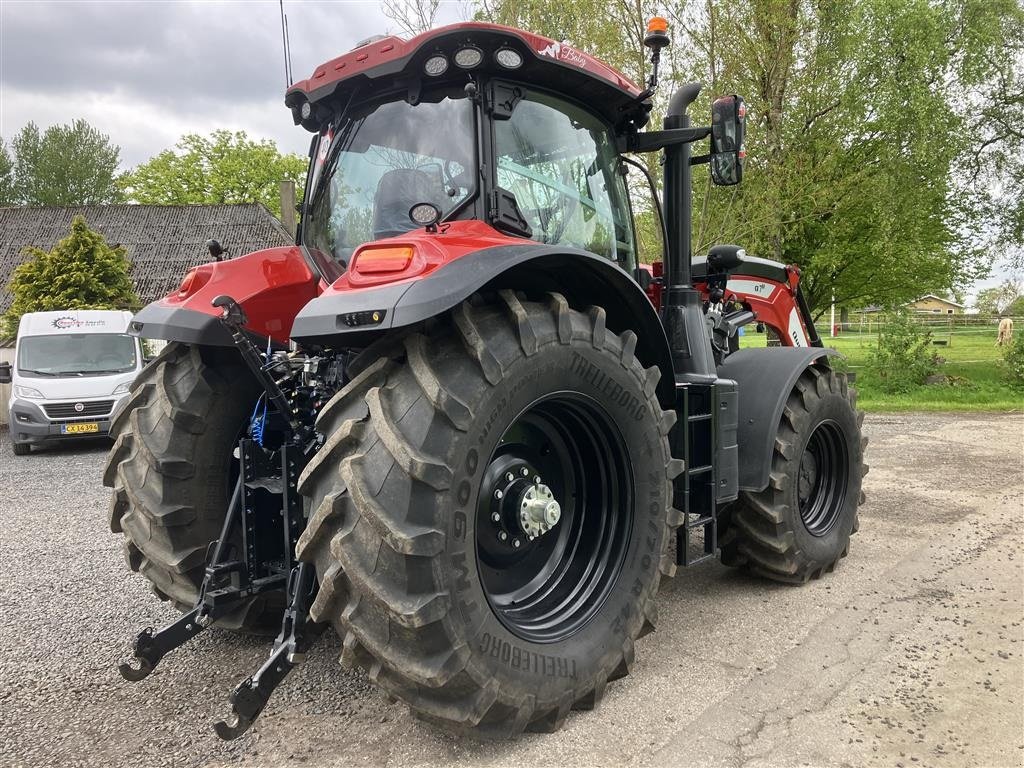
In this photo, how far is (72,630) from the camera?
371cm

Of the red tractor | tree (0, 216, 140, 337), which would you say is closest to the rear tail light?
the red tractor

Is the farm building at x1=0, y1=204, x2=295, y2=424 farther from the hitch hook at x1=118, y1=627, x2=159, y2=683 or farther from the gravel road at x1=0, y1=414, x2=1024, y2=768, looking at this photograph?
the hitch hook at x1=118, y1=627, x2=159, y2=683

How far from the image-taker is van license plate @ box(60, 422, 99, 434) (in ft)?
34.4

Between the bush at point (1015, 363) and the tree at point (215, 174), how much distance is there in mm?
37868

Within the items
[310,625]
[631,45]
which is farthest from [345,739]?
[631,45]

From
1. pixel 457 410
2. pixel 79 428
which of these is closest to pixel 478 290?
pixel 457 410

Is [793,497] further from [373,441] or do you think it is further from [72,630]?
[72,630]

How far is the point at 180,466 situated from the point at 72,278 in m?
14.1

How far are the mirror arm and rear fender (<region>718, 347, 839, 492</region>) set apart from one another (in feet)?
4.18

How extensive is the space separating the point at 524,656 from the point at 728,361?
241cm

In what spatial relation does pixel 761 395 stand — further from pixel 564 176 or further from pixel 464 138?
pixel 464 138

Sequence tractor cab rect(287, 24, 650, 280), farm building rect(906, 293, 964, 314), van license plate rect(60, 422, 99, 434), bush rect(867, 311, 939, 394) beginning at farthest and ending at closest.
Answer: farm building rect(906, 293, 964, 314)
bush rect(867, 311, 939, 394)
van license plate rect(60, 422, 99, 434)
tractor cab rect(287, 24, 650, 280)

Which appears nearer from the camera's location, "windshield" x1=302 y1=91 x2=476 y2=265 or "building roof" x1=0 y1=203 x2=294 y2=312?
"windshield" x1=302 y1=91 x2=476 y2=265

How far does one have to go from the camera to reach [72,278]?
14.8 m
